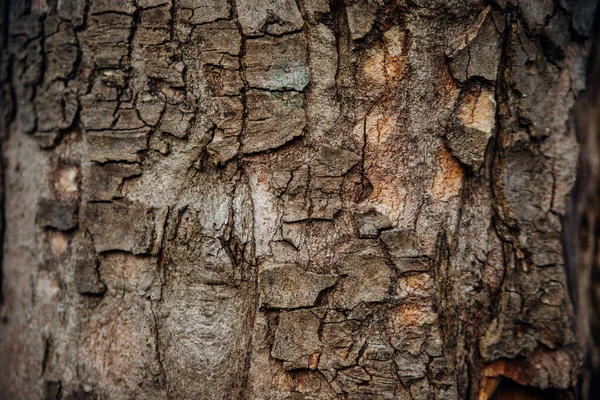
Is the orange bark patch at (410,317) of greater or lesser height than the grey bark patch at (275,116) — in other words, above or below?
below

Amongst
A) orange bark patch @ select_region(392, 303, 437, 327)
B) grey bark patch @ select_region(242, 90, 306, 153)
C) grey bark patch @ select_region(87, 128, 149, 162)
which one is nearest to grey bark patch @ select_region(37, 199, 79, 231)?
grey bark patch @ select_region(87, 128, 149, 162)

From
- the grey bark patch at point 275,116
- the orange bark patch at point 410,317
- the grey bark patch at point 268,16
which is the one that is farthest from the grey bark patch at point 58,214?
the orange bark patch at point 410,317

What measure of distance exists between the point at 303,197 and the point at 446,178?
333 mm

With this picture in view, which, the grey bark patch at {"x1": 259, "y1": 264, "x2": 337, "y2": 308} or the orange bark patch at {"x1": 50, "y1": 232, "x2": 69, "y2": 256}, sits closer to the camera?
the grey bark patch at {"x1": 259, "y1": 264, "x2": 337, "y2": 308}

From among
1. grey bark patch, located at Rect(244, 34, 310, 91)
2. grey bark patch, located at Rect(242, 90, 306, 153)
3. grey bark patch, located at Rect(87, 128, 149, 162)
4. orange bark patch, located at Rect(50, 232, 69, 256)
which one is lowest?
orange bark patch, located at Rect(50, 232, 69, 256)

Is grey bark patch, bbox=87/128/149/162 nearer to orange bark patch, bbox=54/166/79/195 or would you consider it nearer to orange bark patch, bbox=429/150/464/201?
orange bark patch, bbox=54/166/79/195

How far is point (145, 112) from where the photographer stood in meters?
1.11

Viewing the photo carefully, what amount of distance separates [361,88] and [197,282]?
0.57 meters

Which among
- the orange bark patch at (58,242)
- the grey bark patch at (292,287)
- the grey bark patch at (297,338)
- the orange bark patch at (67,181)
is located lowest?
the grey bark patch at (297,338)

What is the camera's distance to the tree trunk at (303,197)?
1075 mm

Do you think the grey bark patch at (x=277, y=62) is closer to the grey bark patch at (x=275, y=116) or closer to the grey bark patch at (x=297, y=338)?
the grey bark patch at (x=275, y=116)

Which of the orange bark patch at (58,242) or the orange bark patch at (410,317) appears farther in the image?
the orange bark patch at (58,242)

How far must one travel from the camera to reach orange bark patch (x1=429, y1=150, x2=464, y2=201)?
1.11m

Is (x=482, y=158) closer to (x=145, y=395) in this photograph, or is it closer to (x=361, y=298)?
(x=361, y=298)
